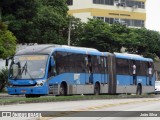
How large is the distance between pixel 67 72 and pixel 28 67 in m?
2.99

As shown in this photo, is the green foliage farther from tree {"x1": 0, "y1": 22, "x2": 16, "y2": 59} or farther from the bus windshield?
the bus windshield

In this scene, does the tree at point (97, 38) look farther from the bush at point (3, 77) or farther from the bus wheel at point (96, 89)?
the bus wheel at point (96, 89)

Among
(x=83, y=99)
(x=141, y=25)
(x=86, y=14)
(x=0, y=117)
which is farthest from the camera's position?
(x=141, y=25)

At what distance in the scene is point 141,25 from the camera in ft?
310

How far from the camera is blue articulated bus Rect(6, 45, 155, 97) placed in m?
33.7

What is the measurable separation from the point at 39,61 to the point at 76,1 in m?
57.1

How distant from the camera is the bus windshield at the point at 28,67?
3369cm

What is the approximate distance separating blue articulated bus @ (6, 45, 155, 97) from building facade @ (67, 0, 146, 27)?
42.6 meters

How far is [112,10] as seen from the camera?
90.3 metres

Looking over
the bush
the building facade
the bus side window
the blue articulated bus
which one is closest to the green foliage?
the bush

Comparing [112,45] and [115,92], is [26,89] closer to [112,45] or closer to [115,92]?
[115,92]

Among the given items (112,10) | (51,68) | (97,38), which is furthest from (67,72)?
(112,10)

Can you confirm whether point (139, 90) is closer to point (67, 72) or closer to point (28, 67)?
point (67, 72)

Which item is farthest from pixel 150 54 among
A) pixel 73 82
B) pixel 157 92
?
pixel 73 82
